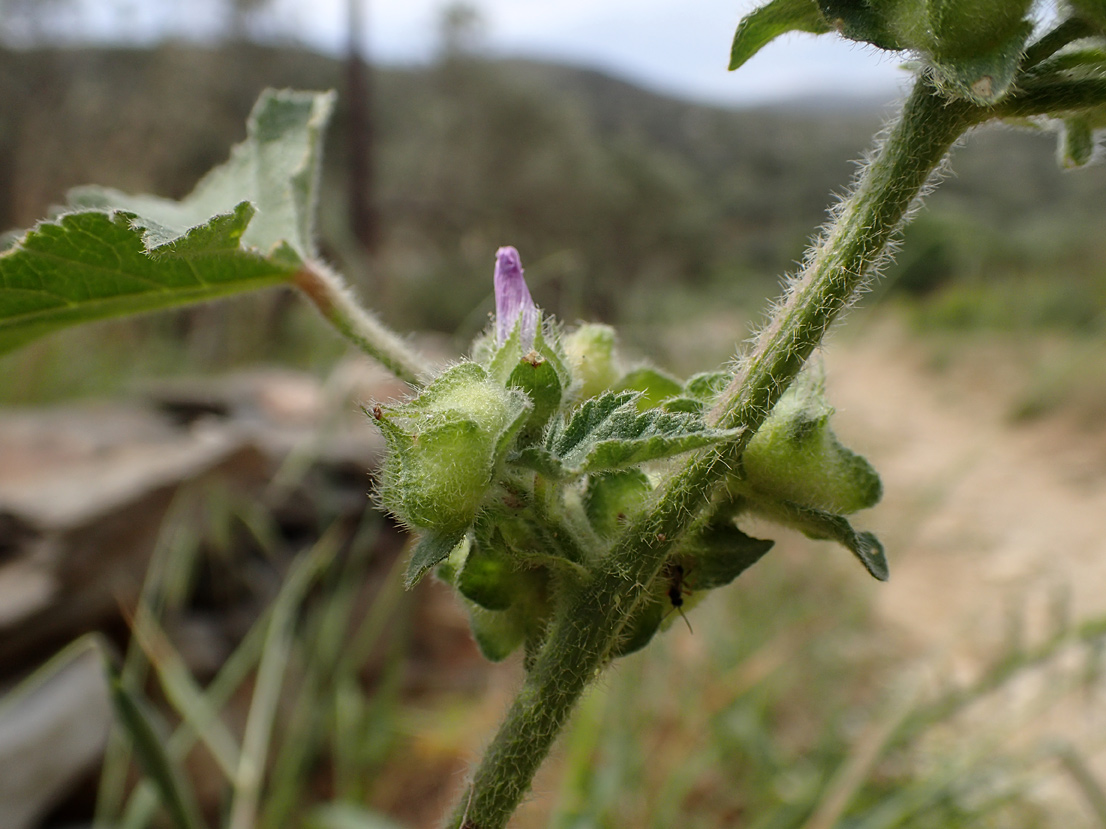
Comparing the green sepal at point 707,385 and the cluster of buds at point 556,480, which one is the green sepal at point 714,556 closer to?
the cluster of buds at point 556,480

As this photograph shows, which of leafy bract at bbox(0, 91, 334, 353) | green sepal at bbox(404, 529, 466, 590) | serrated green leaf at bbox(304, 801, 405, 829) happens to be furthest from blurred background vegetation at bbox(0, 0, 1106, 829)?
leafy bract at bbox(0, 91, 334, 353)

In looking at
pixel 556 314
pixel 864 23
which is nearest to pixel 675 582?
pixel 864 23

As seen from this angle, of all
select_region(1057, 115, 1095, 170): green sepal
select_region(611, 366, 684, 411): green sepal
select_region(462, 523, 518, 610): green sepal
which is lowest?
select_region(462, 523, 518, 610): green sepal

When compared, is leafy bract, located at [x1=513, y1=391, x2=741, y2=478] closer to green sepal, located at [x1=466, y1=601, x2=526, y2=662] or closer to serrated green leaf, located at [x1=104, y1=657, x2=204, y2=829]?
green sepal, located at [x1=466, y1=601, x2=526, y2=662]

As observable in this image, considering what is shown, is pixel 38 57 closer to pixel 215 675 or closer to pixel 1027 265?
pixel 215 675

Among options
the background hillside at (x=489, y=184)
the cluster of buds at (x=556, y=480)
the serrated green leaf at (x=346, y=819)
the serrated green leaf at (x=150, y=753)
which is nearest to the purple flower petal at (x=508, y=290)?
the cluster of buds at (x=556, y=480)

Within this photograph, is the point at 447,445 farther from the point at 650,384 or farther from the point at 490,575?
the point at 650,384
